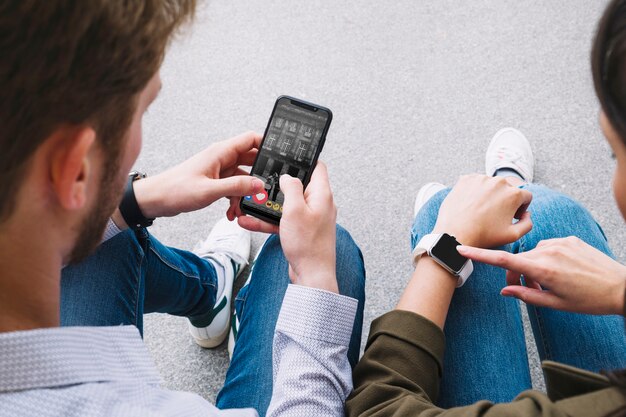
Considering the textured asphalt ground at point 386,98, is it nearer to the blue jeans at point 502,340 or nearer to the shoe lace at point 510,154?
the shoe lace at point 510,154

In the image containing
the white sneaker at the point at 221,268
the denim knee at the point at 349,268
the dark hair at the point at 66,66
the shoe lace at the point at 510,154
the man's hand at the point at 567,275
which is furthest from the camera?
the shoe lace at the point at 510,154

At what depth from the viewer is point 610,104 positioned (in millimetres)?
509

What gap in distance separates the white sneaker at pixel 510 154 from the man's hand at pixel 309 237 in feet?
2.11

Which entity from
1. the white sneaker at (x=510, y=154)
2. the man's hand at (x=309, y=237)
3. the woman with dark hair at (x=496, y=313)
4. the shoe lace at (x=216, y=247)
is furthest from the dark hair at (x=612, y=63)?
the shoe lace at (x=216, y=247)

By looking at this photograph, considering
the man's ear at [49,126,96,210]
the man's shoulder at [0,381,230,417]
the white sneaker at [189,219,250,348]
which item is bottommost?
the white sneaker at [189,219,250,348]

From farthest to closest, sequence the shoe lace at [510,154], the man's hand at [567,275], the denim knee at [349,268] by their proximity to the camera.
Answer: the shoe lace at [510,154]
the denim knee at [349,268]
the man's hand at [567,275]

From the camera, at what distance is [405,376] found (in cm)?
65

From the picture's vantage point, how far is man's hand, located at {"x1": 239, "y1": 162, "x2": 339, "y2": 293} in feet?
2.38

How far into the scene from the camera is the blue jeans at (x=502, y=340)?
0.73 m

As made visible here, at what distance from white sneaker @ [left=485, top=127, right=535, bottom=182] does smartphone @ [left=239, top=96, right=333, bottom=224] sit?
556 mm

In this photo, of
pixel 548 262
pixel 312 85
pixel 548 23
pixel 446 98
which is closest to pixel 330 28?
pixel 312 85

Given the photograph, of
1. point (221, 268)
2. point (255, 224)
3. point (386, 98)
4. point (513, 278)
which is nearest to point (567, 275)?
point (513, 278)

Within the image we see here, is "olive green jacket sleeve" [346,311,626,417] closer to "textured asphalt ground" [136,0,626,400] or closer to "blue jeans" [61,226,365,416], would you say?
"blue jeans" [61,226,365,416]

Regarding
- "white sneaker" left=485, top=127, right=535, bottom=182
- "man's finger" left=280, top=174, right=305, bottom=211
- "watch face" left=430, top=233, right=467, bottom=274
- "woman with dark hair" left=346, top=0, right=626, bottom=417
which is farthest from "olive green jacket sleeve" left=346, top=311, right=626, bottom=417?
"white sneaker" left=485, top=127, right=535, bottom=182
